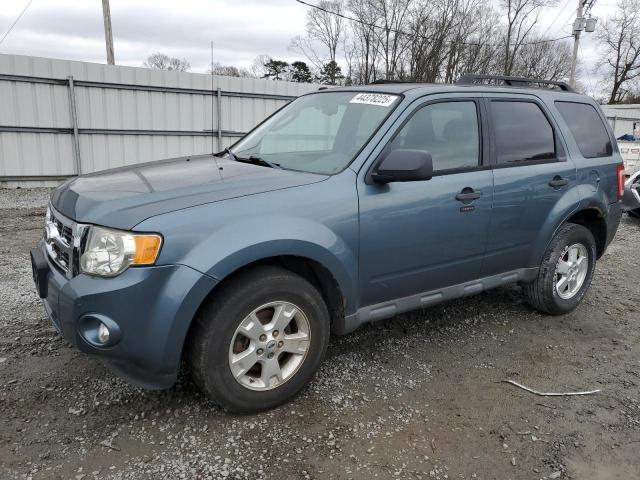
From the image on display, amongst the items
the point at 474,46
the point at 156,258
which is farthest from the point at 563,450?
the point at 474,46

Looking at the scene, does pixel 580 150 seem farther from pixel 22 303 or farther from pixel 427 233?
pixel 22 303

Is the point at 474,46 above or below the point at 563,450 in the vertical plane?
above

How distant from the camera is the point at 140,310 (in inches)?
93.0

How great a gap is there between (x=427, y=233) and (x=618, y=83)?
52718mm

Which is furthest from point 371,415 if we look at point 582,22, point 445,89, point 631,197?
point 582,22

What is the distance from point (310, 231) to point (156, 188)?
849 millimetres

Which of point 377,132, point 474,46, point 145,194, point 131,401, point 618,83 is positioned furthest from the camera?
point 618,83

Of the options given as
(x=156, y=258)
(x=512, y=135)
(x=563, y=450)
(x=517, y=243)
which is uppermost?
(x=512, y=135)

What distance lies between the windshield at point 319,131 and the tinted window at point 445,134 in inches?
7.9

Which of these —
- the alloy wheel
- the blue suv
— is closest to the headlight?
the blue suv

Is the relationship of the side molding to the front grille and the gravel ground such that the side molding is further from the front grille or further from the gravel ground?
the front grille

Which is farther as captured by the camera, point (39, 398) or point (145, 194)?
point (39, 398)

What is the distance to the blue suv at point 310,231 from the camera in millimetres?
2408

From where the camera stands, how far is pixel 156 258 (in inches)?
92.7
